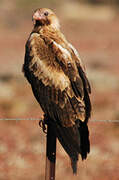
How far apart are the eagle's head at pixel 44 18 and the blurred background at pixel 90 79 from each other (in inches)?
83.1

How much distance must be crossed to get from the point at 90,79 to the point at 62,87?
12706 mm

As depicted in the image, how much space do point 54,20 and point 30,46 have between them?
0.62m

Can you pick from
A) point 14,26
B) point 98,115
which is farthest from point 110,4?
point 98,115

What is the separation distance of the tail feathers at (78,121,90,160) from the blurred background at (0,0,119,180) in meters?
2.25

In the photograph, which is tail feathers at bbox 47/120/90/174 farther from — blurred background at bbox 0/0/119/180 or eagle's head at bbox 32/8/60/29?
blurred background at bbox 0/0/119/180

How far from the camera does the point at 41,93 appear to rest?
593cm

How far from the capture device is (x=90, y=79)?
18344mm

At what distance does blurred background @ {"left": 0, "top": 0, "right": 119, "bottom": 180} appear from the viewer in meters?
8.83

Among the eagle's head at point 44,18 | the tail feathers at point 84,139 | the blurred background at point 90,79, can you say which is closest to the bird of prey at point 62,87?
the tail feathers at point 84,139

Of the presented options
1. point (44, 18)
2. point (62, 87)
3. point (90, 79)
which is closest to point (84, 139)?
point (62, 87)

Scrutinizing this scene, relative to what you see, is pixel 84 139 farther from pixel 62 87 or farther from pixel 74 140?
pixel 62 87

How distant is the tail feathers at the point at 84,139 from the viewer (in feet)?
18.2

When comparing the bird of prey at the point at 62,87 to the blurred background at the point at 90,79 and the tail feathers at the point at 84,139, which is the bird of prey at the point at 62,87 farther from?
the blurred background at the point at 90,79

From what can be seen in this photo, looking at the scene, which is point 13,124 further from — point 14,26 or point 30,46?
point 14,26
